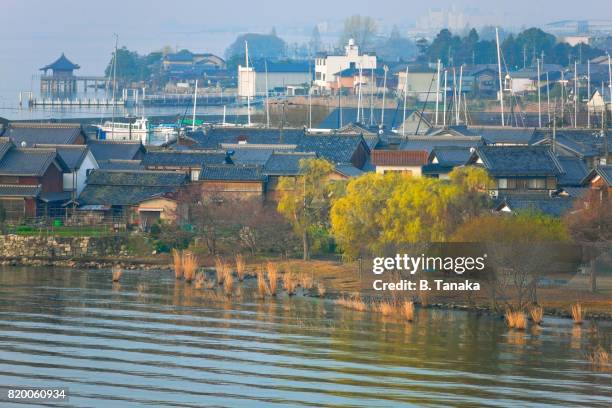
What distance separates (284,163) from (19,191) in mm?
6275

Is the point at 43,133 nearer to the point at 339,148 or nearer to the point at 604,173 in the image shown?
the point at 339,148

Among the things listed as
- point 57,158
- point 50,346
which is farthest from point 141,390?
point 57,158

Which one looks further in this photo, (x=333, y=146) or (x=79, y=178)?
(x=333, y=146)

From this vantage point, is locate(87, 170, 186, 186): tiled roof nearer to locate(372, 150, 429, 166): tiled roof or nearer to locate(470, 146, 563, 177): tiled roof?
locate(372, 150, 429, 166): tiled roof

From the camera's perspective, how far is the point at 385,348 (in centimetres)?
2017

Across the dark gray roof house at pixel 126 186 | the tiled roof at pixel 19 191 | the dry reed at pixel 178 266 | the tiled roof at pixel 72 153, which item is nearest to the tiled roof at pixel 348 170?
the dark gray roof house at pixel 126 186

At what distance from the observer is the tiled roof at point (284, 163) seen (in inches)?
1280

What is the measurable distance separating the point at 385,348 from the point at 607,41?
311ft

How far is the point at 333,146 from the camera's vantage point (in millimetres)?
36281

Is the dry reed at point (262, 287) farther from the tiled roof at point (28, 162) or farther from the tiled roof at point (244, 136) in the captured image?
the tiled roof at point (244, 136)

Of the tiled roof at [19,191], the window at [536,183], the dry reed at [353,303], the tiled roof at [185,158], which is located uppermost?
the tiled roof at [185,158]

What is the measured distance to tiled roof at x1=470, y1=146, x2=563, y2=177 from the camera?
31656mm

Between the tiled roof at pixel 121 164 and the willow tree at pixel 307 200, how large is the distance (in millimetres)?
5382

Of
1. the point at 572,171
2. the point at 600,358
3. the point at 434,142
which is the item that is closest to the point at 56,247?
the point at 572,171
